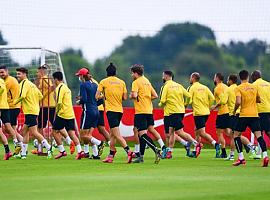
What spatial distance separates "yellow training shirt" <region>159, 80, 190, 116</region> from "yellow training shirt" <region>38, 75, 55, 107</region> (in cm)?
338

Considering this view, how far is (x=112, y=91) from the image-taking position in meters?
24.4

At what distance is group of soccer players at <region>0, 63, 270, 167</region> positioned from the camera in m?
23.9

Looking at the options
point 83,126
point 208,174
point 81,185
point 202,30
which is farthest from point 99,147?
point 202,30

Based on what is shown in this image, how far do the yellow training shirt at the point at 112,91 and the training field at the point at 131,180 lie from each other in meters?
1.37

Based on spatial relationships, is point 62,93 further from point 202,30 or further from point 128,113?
point 202,30

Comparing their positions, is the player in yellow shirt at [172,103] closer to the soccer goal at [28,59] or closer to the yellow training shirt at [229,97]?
the yellow training shirt at [229,97]

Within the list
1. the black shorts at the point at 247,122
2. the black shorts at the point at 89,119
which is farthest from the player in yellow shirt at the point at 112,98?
the black shorts at the point at 247,122

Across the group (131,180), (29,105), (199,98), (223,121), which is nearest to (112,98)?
(29,105)

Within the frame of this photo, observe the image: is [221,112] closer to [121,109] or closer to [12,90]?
[121,109]

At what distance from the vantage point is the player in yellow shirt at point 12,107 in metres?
26.3

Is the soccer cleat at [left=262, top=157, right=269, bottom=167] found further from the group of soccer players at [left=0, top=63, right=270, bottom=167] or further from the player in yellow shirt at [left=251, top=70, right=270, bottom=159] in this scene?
the player in yellow shirt at [left=251, top=70, right=270, bottom=159]

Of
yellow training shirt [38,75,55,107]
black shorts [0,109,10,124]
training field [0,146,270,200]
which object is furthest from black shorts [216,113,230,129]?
black shorts [0,109,10,124]

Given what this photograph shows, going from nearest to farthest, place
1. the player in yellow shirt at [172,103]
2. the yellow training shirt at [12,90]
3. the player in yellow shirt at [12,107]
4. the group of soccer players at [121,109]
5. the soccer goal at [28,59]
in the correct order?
the group of soccer players at [121,109] → the player in yellow shirt at [12,107] → the player in yellow shirt at [172,103] → the yellow training shirt at [12,90] → the soccer goal at [28,59]

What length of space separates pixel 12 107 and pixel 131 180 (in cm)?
927
